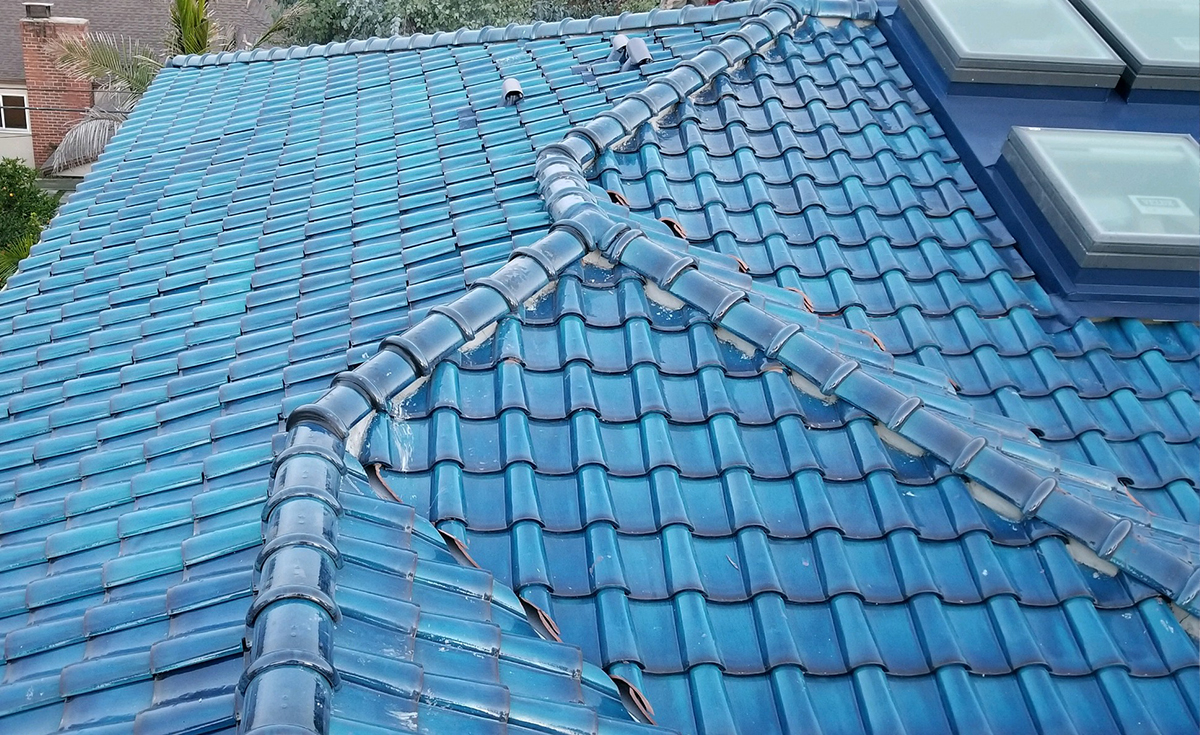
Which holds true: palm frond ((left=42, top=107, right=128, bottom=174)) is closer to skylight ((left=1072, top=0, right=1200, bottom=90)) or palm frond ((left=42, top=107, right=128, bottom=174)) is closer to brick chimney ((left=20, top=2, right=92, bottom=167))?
brick chimney ((left=20, top=2, right=92, bottom=167))

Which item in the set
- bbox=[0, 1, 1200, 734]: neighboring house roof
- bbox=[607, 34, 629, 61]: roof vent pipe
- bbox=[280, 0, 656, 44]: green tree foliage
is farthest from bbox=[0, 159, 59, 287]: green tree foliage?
bbox=[607, 34, 629, 61]: roof vent pipe

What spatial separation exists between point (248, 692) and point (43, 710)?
1572 mm

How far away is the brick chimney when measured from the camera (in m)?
26.1

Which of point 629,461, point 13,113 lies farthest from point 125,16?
point 629,461

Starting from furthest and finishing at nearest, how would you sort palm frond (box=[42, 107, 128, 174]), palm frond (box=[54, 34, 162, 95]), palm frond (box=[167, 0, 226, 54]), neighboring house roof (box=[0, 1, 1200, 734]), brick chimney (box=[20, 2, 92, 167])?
brick chimney (box=[20, 2, 92, 167]) → palm frond (box=[42, 107, 128, 174]) → palm frond (box=[54, 34, 162, 95]) → palm frond (box=[167, 0, 226, 54]) → neighboring house roof (box=[0, 1, 1200, 734])

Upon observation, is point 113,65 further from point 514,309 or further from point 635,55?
point 514,309

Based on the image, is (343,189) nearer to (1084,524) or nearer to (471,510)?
(471,510)

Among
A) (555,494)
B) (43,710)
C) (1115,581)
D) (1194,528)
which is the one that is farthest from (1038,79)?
(43,710)

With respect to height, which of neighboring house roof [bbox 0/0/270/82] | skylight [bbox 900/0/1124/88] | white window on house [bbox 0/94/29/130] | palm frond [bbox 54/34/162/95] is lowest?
white window on house [bbox 0/94/29/130]

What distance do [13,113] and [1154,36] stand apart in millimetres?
30381

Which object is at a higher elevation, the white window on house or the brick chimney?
the brick chimney

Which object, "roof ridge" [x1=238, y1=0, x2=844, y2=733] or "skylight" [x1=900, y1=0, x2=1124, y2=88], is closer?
"roof ridge" [x1=238, y1=0, x2=844, y2=733]

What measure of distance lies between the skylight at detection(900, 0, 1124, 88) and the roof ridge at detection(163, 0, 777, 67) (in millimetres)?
979

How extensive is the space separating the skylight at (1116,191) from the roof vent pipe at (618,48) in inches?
152
